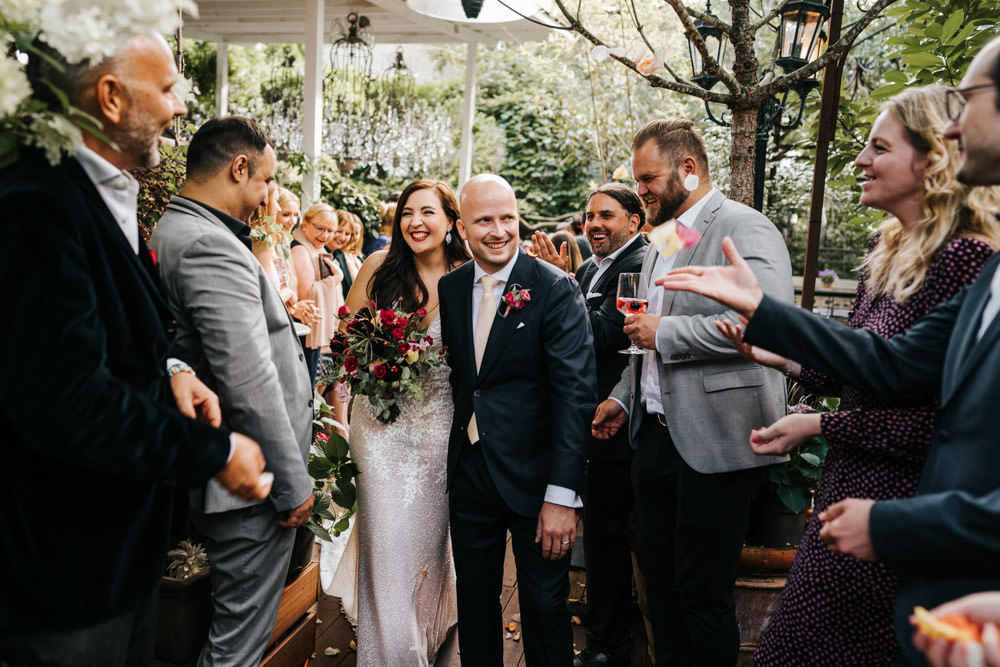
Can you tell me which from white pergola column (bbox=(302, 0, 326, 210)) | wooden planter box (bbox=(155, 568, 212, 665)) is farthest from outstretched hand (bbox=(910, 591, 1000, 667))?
white pergola column (bbox=(302, 0, 326, 210))

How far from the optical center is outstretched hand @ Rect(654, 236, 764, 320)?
1.52m

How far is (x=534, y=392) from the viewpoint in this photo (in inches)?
96.4

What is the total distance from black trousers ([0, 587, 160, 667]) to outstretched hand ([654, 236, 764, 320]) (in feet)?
4.53

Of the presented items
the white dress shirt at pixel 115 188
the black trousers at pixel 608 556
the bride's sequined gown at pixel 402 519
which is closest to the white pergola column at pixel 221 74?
the bride's sequined gown at pixel 402 519

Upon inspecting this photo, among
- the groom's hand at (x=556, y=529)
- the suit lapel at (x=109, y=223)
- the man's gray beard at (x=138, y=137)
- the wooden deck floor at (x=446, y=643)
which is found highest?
the man's gray beard at (x=138, y=137)

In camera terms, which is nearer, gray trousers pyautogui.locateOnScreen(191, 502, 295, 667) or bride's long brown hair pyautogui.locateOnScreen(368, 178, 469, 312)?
gray trousers pyautogui.locateOnScreen(191, 502, 295, 667)

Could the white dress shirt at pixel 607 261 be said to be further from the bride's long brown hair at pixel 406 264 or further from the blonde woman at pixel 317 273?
the blonde woman at pixel 317 273

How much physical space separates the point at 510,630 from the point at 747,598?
119 centimetres

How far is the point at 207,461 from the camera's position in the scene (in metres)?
1.38

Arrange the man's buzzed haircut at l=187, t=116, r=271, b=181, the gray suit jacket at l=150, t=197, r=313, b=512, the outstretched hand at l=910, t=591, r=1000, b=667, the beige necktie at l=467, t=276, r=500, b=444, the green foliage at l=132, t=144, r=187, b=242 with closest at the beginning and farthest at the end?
1. the outstretched hand at l=910, t=591, r=1000, b=667
2. the gray suit jacket at l=150, t=197, r=313, b=512
3. the man's buzzed haircut at l=187, t=116, r=271, b=181
4. the beige necktie at l=467, t=276, r=500, b=444
5. the green foliage at l=132, t=144, r=187, b=242

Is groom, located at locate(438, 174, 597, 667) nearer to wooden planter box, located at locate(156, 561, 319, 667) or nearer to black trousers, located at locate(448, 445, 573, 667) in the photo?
black trousers, located at locate(448, 445, 573, 667)

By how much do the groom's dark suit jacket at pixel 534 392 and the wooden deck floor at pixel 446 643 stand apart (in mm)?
1043

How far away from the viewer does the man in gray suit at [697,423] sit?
2320 millimetres

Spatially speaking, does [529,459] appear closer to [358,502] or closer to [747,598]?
[358,502]
